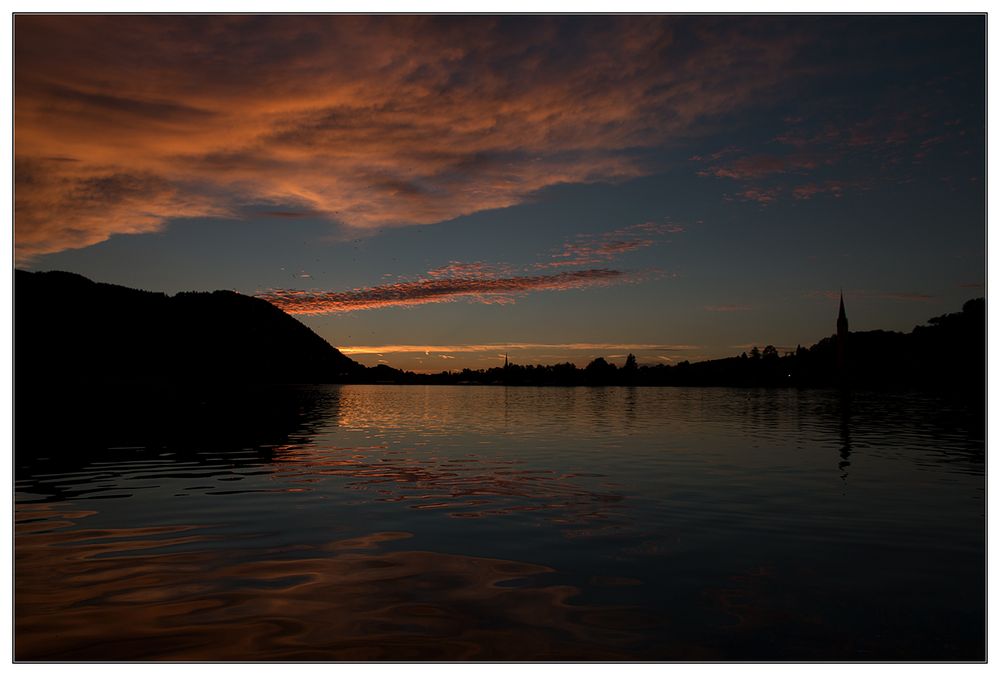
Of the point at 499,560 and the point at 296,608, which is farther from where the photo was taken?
the point at 499,560

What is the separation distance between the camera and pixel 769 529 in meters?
17.8

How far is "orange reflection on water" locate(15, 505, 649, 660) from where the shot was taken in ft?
32.9

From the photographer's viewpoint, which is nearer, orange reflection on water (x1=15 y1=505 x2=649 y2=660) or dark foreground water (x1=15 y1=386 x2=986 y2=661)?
orange reflection on water (x1=15 y1=505 x2=649 y2=660)

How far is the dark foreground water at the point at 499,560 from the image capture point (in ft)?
34.1

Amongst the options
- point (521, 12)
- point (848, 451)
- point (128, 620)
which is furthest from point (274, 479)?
point (848, 451)

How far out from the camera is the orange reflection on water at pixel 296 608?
1003 cm

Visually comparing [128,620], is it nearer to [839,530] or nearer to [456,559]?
[456,559]

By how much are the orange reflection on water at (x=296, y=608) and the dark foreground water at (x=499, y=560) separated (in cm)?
5

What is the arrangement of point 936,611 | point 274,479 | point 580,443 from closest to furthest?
A: point 936,611 < point 274,479 < point 580,443

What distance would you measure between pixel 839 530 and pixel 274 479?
67.2 feet

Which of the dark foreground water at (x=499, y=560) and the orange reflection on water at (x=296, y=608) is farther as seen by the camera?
the dark foreground water at (x=499, y=560)

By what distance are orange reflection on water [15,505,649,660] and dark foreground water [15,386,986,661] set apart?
5cm

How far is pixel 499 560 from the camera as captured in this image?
573 inches

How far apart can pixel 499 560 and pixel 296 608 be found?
15.6 feet
